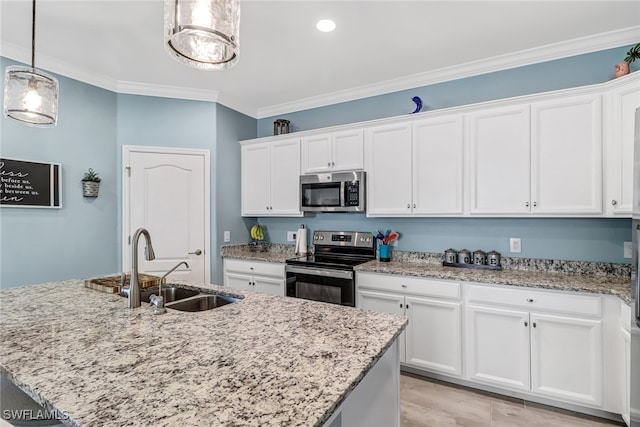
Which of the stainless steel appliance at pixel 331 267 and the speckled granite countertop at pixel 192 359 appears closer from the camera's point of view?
the speckled granite countertop at pixel 192 359

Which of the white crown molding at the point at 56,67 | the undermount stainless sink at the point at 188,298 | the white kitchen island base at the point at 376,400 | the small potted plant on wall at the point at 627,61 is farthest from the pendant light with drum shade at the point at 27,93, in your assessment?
the small potted plant on wall at the point at 627,61

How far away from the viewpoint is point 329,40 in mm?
2537

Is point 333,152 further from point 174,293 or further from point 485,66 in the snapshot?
point 174,293

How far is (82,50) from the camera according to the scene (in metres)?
2.72

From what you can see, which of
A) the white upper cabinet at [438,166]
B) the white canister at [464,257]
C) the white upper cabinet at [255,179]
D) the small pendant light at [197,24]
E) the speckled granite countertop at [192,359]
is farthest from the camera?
the white upper cabinet at [255,179]

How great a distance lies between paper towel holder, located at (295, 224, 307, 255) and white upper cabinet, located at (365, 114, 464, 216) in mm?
947

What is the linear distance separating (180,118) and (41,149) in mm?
1292

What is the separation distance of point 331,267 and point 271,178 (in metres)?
1.40

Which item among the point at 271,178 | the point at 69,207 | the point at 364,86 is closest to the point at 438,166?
the point at 364,86

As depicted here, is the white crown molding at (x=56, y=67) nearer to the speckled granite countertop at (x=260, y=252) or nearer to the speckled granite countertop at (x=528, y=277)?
the speckled granite countertop at (x=260, y=252)

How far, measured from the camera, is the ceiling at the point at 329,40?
85.0 inches

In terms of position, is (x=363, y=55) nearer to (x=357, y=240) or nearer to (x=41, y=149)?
(x=357, y=240)

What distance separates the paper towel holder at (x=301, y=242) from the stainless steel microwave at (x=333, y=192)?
382 mm

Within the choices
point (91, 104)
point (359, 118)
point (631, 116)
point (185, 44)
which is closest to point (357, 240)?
point (359, 118)
